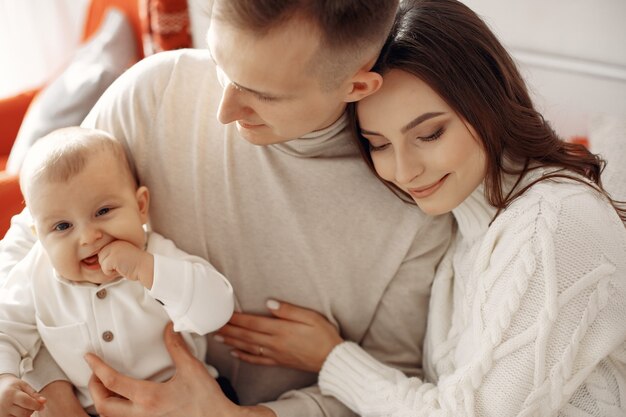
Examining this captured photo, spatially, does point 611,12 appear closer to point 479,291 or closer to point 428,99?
point 428,99

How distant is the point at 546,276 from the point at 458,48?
1.46 feet

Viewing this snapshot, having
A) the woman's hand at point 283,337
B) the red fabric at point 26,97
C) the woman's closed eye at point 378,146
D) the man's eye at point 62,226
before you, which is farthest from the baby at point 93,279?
the red fabric at point 26,97

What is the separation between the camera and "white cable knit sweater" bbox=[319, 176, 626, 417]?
116 centimetres

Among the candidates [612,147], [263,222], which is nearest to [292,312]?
[263,222]

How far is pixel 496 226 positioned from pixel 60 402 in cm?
94

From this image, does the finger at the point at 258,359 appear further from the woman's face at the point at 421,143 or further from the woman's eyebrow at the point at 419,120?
the woman's eyebrow at the point at 419,120

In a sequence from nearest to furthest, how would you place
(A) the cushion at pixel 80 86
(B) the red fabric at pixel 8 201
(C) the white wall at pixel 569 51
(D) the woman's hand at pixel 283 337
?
(D) the woman's hand at pixel 283 337 → (C) the white wall at pixel 569 51 → (B) the red fabric at pixel 8 201 → (A) the cushion at pixel 80 86

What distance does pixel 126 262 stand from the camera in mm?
1300

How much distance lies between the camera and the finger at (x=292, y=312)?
152 centimetres

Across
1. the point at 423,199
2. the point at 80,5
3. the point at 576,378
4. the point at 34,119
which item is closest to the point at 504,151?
the point at 423,199

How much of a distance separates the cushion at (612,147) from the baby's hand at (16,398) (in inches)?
51.8

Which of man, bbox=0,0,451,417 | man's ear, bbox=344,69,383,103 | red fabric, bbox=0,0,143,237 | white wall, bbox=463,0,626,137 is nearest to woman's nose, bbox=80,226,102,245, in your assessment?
man, bbox=0,0,451,417

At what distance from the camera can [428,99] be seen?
4.04ft

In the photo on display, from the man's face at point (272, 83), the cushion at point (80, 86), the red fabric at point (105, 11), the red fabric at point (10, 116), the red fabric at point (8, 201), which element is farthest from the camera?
the red fabric at point (105, 11)
